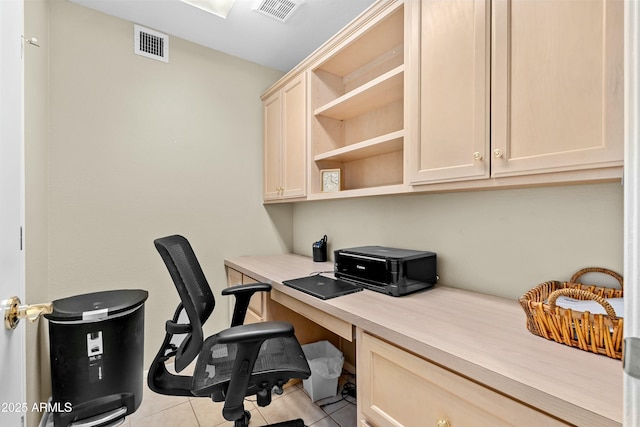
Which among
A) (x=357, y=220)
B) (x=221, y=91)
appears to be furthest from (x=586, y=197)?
(x=221, y=91)

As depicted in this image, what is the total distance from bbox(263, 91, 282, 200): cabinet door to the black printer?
1.09 m

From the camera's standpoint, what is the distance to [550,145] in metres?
0.94

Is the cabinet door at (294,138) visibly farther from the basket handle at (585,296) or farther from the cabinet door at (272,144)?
the basket handle at (585,296)

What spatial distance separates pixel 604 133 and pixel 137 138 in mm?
2590

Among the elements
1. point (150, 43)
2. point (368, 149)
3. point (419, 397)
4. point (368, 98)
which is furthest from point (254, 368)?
point (150, 43)

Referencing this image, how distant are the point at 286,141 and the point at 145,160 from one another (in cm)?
109

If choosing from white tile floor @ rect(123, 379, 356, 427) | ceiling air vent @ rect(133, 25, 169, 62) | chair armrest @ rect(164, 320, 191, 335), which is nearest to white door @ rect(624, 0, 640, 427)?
chair armrest @ rect(164, 320, 191, 335)

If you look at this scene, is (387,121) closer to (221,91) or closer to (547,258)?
(547,258)

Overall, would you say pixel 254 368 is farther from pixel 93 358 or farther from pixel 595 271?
pixel 595 271

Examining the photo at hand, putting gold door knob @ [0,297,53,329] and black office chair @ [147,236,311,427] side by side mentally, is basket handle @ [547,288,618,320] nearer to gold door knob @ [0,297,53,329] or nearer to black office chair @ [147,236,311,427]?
black office chair @ [147,236,311,427]

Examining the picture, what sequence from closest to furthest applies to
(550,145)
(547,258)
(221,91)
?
(550,145) → (547,258) → (221,91)

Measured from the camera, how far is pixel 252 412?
172 cm

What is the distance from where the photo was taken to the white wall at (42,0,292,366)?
6.17 ft

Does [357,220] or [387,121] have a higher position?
[387,121]
